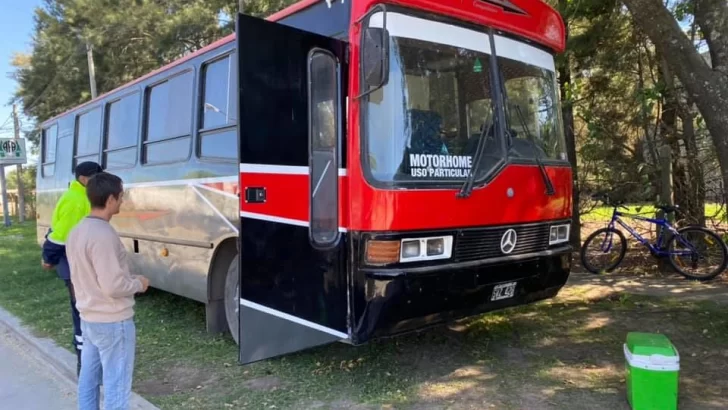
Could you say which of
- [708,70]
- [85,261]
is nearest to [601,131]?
[708,70]

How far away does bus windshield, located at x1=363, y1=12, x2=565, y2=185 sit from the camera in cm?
397

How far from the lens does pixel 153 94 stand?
6.56 metres

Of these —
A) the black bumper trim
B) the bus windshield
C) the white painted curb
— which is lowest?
the white painted curb

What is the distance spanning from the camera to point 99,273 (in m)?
3.18

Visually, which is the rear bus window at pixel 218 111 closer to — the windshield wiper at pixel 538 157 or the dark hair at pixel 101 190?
the dark hair at pixel 101 190

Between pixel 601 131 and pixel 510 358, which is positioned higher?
pixel 601 131

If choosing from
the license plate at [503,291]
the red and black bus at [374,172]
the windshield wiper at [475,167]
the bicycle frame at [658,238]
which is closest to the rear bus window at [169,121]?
the red and black bus at [374,172]

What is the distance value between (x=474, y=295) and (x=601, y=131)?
238 inches

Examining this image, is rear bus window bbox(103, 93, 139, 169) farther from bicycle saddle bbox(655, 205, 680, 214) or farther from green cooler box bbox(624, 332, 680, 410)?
bicycle saddle bbox(655, 205, 680, 214)

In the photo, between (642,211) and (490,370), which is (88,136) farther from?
(642,211)

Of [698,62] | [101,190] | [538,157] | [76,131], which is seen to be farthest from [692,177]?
[76,131]

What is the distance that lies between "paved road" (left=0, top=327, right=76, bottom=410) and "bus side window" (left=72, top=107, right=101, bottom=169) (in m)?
2.89

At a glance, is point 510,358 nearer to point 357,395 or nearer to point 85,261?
point 357,395

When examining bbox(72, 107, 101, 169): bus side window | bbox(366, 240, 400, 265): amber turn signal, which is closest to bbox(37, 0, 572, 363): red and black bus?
bbox(366, 240, 400, 265): amber turn signal
